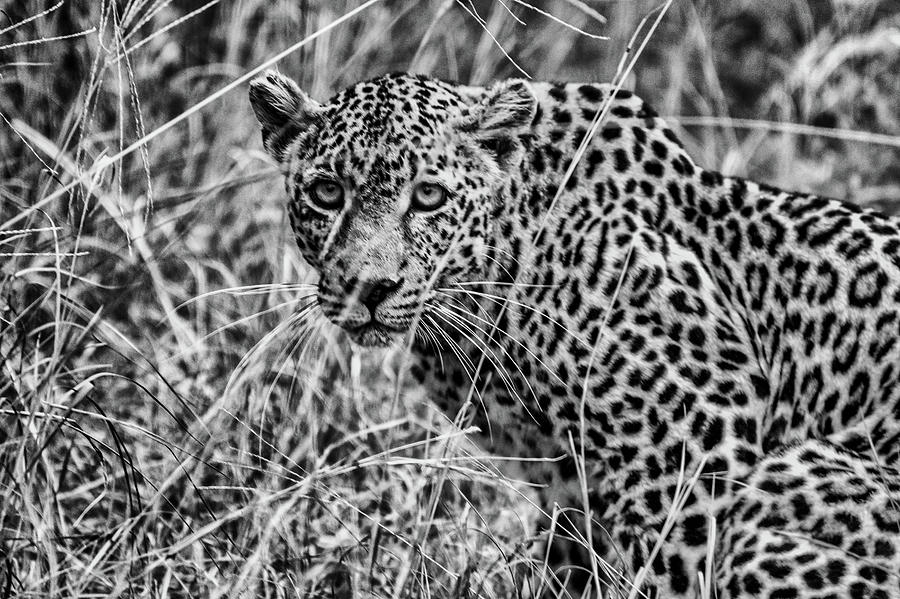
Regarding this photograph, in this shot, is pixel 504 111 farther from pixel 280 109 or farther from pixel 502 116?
pixel 280 109

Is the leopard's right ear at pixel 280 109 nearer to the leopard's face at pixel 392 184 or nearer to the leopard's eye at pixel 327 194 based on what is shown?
the leopard's face at pixel 392 184

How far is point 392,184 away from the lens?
505 cm

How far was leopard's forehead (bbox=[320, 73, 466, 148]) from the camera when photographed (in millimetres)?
5098

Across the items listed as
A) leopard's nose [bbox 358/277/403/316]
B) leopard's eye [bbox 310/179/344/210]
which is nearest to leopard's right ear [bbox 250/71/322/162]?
leopard's eye [bbox 310/179/344/210]

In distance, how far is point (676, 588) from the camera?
15.9 ft

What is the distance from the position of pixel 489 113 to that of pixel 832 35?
20.7ft

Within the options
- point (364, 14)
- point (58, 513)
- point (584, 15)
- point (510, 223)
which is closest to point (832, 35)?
→ point (584, 15)

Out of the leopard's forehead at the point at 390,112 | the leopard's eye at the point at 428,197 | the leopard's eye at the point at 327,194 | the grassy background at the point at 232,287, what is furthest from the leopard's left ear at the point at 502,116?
the leopard's eye at the point at 327,194

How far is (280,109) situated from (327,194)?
46 centimetres

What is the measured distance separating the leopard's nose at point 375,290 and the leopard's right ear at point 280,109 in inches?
30.8

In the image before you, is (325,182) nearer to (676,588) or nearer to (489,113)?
(489,113)

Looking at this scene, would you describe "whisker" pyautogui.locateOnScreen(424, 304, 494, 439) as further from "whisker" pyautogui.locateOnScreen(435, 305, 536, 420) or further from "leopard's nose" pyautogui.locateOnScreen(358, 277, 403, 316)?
"leopard's nose" pyautogui.locateOnScreen(358, 277, 403, 316)

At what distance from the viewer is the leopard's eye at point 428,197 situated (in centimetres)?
511

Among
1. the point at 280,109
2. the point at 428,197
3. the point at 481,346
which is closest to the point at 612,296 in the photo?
the point at 481,346
